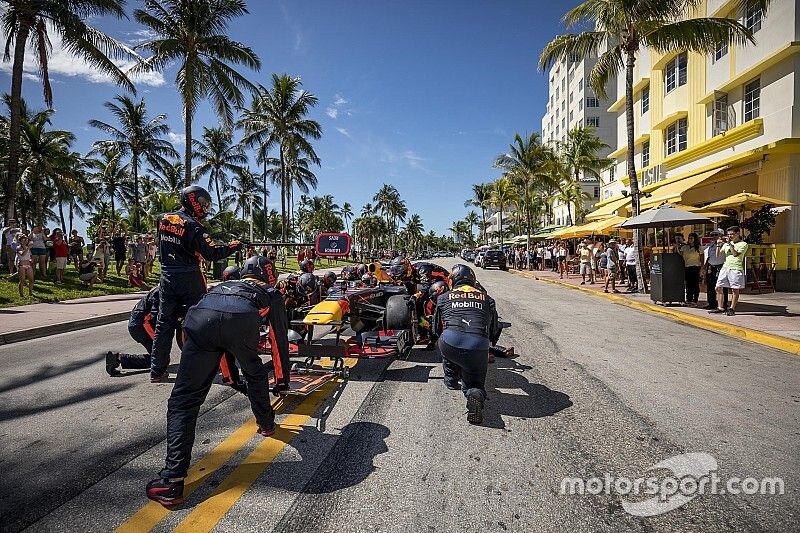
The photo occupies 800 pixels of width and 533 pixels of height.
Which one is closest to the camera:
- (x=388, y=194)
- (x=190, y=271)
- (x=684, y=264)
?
(x=190, y=271)

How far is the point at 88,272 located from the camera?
45.1 ft

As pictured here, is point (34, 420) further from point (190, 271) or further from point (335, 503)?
point (335, 503)

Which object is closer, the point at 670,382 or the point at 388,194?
the point at 670,382

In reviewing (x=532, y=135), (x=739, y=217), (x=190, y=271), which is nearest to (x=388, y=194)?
(x=532, y=135)

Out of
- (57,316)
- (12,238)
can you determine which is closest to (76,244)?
(12,238)

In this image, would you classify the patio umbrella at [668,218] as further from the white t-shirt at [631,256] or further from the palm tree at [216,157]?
the palm tree at [216,157]

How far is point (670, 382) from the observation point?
4.86 metres

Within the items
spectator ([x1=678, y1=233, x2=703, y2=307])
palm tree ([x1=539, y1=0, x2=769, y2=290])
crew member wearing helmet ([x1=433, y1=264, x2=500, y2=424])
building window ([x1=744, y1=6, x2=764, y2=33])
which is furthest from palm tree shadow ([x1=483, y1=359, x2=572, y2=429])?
building window ([x1=744, y1=6, x2=764, y2=33])

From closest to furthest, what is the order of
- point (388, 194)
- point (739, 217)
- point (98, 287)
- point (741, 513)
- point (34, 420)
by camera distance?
point (741, 513) < point (34, 420) < point (98, 287) < point (739, 217) < point (388, 194)

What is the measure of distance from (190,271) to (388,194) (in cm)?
9572

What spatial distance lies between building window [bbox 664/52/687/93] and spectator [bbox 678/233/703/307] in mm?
14581

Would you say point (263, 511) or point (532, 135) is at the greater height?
point (532, 135)

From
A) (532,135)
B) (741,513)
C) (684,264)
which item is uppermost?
(532,135)

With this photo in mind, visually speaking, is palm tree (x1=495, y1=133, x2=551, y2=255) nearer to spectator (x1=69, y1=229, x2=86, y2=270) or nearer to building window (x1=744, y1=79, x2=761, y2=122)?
building window (x1=744, y1=79, x2=761, y2=122)
